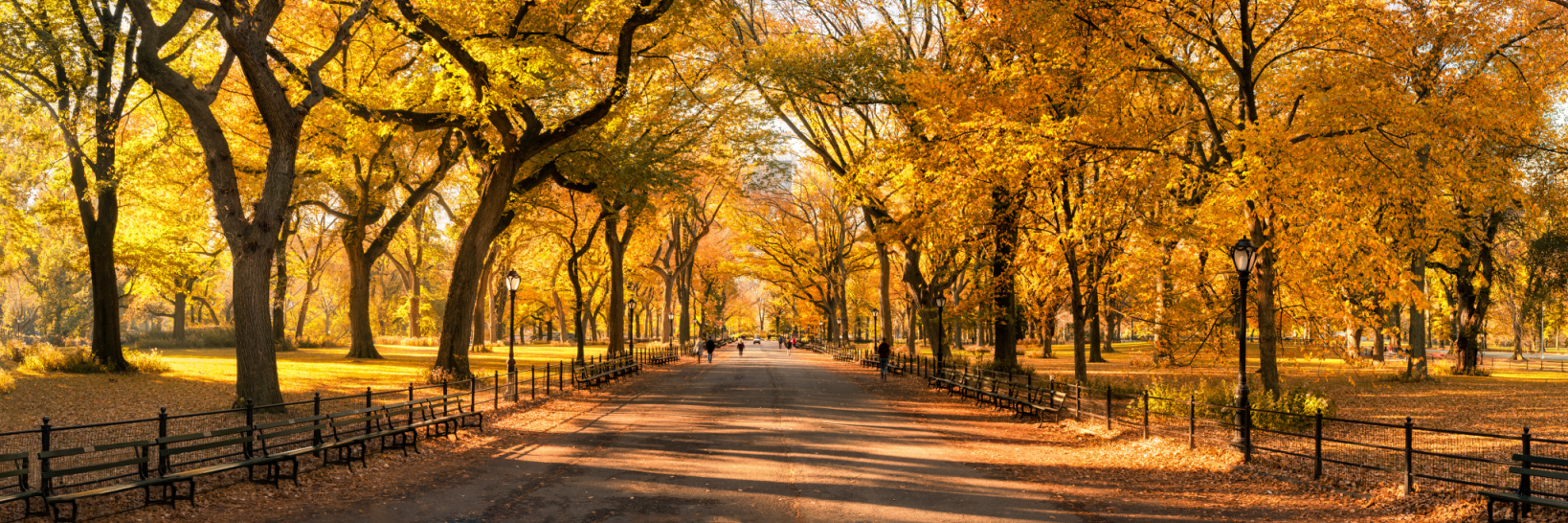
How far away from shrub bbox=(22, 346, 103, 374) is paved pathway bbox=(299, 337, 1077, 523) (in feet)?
48.5

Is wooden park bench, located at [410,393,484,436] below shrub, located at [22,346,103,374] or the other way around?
below

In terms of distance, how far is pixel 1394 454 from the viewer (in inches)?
540

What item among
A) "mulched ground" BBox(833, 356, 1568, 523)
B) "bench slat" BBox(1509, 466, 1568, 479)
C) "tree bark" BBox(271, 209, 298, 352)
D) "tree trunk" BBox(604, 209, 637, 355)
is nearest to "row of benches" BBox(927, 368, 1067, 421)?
"mulched ground" BBox(833, 356, 1568, 523)

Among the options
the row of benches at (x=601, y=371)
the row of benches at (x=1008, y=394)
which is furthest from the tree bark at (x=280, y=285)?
the row of benches at (x=1008, y=394)

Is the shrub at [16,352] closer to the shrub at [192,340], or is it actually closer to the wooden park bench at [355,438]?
the wooden park bench at [355,438]

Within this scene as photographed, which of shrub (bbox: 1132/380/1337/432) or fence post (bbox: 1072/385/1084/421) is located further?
fence post (bbox: 1072/385/1084/421)

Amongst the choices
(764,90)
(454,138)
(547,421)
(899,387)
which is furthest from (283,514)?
(454,138)

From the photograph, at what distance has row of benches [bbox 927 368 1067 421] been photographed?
17.8 m

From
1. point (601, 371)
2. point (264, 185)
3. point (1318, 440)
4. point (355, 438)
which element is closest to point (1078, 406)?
point (1318, 440)

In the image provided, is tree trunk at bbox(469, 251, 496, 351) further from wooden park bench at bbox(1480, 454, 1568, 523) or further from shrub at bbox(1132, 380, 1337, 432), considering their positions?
wooden park bench at bbox(1480, 454, 1568, 523)

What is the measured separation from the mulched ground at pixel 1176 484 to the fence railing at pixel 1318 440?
293mm

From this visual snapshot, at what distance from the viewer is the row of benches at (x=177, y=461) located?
794 centimetres

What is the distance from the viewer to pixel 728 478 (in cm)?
1058

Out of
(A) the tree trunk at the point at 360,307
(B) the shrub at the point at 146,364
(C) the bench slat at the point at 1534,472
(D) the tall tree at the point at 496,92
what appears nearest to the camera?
(C) the bench slat at the point at 1534,472
